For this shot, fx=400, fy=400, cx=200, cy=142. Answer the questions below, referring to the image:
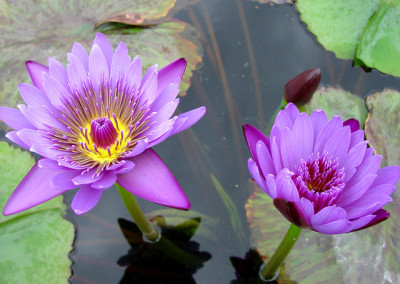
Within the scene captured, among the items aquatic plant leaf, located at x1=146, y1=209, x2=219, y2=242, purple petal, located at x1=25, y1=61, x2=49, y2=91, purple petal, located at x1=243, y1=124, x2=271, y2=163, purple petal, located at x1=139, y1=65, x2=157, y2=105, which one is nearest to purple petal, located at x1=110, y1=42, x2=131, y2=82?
purple petal, located at x1=139, y1=65, x2=157, y2=105

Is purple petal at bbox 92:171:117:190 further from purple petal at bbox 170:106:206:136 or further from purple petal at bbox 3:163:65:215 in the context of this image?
purple petal at bbox 170:106:206:136

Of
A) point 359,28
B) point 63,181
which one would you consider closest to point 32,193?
point 63,181

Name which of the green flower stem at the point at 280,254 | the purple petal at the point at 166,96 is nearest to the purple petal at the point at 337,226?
the green flower stem at the point at 280,254

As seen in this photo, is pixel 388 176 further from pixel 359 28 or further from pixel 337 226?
pixel 359 28

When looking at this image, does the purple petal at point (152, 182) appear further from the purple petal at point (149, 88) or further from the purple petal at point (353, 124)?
the purple petal at point (353, 124)

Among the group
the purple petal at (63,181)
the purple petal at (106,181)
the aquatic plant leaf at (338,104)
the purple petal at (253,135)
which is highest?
the purple petal at (253,135)

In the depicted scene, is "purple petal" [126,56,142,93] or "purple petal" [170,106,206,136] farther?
"purple petal" [126,56,142,93]
